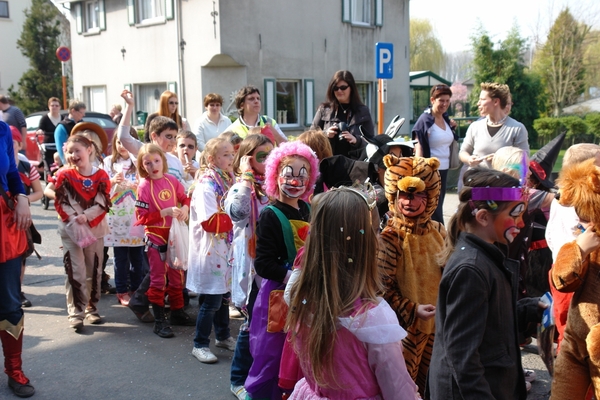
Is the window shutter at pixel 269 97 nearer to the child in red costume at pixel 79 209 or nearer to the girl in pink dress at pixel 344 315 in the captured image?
the child in red costume at pixel 79 209

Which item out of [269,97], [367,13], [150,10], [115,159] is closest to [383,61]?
[115,159]

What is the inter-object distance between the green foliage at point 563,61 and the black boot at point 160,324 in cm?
2839

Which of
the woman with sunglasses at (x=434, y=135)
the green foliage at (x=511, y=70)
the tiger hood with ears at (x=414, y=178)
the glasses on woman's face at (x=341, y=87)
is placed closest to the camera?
the tiger hood with ears at (x=414, y=178)

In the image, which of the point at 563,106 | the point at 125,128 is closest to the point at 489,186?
the point at 125,128

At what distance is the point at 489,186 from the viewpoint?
272 centimetres

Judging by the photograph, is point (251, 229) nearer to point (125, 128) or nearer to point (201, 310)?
point (201, 310)

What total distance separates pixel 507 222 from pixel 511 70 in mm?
25959

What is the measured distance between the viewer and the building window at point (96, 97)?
23.7m

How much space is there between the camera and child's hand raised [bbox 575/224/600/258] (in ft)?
9.92

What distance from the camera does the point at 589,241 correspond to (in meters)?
3.04

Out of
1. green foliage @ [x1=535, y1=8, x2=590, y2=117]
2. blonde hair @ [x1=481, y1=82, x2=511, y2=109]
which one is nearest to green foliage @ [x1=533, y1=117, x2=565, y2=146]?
green foliage @ [x1=535, y1=8, x2=590, y2=117]

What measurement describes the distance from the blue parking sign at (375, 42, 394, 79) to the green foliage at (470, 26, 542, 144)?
17350 millimetres

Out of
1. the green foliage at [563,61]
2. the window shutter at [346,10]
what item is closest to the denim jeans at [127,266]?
the window shutter at [346,10]

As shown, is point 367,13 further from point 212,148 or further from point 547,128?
point 212,148
